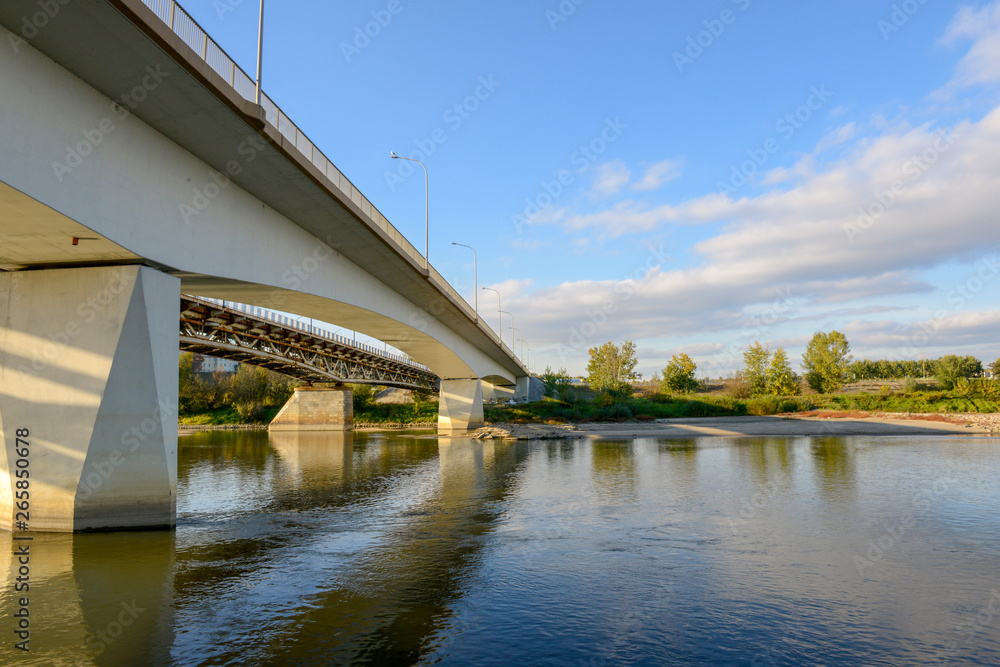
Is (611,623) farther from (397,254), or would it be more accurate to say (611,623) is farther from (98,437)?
(397,254)

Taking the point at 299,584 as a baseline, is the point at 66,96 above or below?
above

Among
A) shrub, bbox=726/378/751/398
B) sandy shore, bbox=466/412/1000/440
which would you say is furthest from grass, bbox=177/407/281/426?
shrub, bbox=726/378/751/398

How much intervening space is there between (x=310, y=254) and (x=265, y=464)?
1614 centimetres

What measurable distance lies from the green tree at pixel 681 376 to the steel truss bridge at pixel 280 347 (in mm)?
36431

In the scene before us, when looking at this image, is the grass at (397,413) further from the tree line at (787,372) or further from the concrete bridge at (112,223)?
the concrete bridge at (112,223)

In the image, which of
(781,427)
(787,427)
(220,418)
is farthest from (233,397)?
(787,427)

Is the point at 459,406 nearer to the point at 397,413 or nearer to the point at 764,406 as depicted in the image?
the point at 397,413

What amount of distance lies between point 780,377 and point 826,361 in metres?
9.60

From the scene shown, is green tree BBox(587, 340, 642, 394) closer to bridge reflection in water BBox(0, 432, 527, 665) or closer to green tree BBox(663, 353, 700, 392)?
green tree BBox(663, 353, 700, 392)

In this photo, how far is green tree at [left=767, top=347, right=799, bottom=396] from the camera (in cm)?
7531

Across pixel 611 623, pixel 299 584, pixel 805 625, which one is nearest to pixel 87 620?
pixel 299 584

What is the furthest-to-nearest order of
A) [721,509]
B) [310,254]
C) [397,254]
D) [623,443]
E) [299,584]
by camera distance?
[623,443]
[397,254]
[310,254]
[721,509]
[299,584]

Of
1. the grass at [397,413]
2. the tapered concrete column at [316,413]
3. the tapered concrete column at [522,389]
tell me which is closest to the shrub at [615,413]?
the grass at [397,413]

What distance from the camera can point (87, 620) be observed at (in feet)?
27.8
